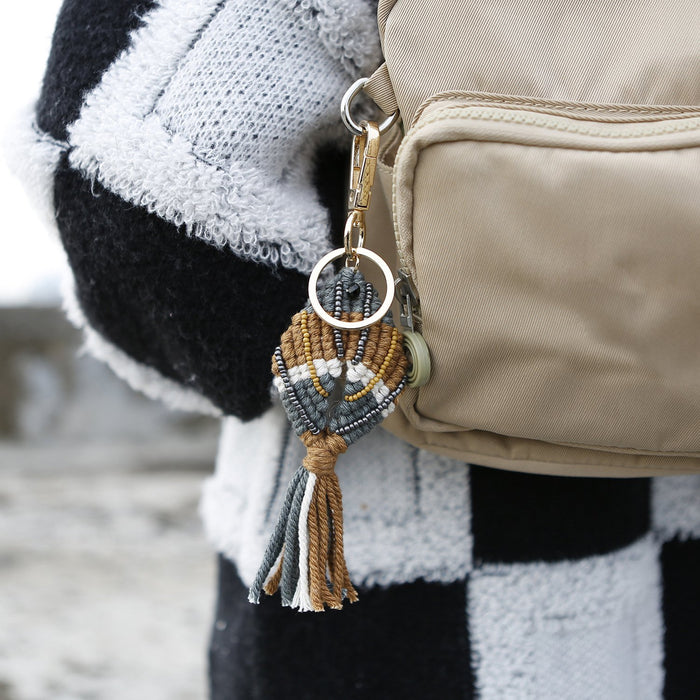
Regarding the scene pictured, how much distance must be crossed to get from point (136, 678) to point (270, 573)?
0.85m

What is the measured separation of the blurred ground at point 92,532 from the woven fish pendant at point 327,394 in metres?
0.88

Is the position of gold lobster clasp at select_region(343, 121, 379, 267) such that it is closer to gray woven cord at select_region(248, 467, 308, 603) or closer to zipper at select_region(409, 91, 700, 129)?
zipper at select_region(409, 91, 700, 129)

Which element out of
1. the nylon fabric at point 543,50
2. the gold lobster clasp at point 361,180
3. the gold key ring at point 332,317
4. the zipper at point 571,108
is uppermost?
the nylon fabric at point 543,50

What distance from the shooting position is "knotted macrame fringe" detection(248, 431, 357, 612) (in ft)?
1.34

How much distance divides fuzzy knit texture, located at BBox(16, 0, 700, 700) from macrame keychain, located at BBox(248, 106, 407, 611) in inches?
1.7

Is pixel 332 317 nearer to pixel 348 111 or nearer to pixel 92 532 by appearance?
pixel 348 111

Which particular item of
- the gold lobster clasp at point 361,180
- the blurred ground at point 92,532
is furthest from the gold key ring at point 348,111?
the blurred ground at point 92,532

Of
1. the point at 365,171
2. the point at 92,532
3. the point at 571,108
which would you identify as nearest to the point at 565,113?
the point at 571,108

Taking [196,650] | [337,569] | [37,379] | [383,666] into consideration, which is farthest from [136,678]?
[37,379]

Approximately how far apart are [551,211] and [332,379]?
149mm

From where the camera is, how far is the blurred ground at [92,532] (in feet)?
3.92

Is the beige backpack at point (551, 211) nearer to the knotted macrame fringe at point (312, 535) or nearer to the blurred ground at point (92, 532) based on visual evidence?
the knotted macrame fringe at point (312, 535)

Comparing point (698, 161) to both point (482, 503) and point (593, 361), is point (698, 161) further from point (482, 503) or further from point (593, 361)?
point (482, 503)

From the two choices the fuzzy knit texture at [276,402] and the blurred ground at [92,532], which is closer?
the fuzzy knit texture at [276,402]
